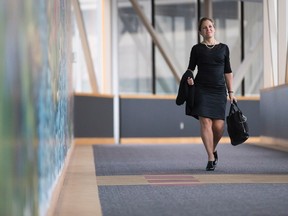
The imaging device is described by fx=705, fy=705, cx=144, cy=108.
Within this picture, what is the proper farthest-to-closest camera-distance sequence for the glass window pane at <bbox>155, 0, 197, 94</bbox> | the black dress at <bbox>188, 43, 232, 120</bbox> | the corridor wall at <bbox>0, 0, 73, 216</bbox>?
the glass window pane at <bbox>155, 0, 197, 94</bbox>
the black dress at <bbox>188, 43, 232, 120</bbox>
the corridor wall at <bbox>0, 0, 73, 216</bbox>

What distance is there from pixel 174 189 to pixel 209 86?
81.5 inches

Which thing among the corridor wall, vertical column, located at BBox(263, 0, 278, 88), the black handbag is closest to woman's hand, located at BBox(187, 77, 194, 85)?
the black handbag

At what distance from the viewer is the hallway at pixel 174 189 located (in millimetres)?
4484

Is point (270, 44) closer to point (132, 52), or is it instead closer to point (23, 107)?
point (132, 52)

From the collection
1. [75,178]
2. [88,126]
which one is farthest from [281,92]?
[75,178]

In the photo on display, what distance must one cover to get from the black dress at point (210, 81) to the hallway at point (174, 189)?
0.65m

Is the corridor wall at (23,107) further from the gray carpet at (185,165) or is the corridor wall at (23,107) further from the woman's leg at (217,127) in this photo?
the woman's leg at (217,127)

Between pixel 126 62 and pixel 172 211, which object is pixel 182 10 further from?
pixel 172 211

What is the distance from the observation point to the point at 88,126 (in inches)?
626

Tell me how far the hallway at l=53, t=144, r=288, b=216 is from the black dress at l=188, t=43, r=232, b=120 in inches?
25.4

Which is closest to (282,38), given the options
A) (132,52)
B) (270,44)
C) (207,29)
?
(270,44)

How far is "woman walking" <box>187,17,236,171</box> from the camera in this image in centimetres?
741

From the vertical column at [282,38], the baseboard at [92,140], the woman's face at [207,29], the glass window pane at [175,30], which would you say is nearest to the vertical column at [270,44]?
the vertical column at [282,38]

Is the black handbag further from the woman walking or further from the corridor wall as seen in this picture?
the corridor wall
